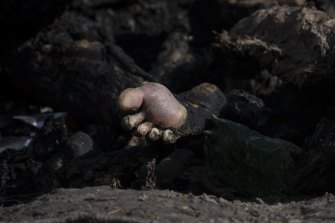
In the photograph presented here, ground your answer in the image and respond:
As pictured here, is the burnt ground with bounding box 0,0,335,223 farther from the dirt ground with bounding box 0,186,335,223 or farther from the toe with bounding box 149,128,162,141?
the toe with bounding box 149,128,162,141

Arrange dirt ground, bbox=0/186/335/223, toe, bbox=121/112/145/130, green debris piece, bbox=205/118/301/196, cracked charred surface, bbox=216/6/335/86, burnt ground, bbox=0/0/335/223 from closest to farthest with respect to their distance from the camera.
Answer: dirt ground, bbox=0/186/335/223 → burnt ground, bbox=0/0/335/223 → toe, bbox=121/112/145/130 → green debris piece, bbox=205/118/301/196 → cracked charred surface, bbox=216/6/335/86

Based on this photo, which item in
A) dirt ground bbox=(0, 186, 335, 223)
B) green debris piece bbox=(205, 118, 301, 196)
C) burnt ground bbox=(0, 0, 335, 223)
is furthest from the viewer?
green debris piece bbox=(205, 118, 301, 196)

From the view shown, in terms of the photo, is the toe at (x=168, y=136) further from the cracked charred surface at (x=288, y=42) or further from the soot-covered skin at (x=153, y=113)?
the cracked charred surface at (x=288, y=42)

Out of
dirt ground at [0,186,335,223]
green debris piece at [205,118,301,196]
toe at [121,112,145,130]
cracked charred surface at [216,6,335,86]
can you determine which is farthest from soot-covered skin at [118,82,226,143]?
cracked charred surface at [216,6,335,86]

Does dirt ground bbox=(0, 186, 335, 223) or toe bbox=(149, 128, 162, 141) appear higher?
toe bbox=(149, 128, 162, 141)

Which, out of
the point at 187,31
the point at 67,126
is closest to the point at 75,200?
the point at 67,126

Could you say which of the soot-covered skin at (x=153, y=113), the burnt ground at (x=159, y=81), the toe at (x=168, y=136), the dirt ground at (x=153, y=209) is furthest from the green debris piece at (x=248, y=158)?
the dirt ground at (x=153, y=209)

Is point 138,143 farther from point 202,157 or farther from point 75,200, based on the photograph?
point 75,200
